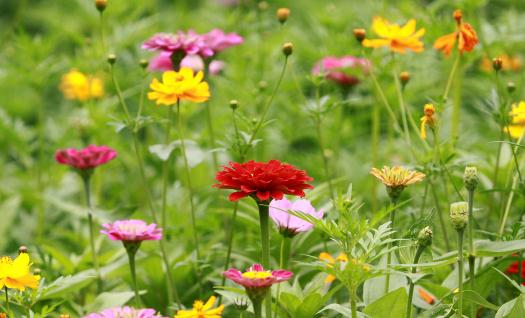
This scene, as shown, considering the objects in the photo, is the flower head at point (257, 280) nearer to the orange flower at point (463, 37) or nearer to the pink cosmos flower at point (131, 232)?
the pink cosmos flower at point (131, 232)

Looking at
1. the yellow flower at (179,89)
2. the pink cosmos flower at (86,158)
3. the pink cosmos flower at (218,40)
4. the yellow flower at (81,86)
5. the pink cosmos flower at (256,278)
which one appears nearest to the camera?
the pink cosmos flower at (256,278)

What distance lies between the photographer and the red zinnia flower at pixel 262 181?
3.31 feet

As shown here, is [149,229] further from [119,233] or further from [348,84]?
[348,84]

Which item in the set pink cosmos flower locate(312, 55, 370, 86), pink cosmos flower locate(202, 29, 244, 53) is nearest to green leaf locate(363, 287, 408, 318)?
pink cosmos flower locate(202, 29, 244, 53)

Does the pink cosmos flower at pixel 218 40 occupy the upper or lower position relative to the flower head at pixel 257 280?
upper

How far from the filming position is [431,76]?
217cm

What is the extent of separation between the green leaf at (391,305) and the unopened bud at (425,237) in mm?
142

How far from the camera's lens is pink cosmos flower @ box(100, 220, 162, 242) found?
1078mm

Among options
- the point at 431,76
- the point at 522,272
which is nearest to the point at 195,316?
the point at 522,272

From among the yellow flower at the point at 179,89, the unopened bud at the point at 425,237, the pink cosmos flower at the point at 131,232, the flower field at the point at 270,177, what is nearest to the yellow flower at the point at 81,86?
the flower field at the point at 270,177

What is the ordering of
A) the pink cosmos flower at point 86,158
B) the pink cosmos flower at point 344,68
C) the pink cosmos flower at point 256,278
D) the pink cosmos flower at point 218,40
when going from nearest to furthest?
the pink cosmos flower at point 256,278, the pink cosmos flower at point 86,158, the pink cosmos flower at point 218,40, the pink cosmos flower at point 344,68

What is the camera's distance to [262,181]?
1000 millimetres

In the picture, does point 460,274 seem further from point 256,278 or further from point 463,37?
point 463,37

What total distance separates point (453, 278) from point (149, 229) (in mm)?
460
